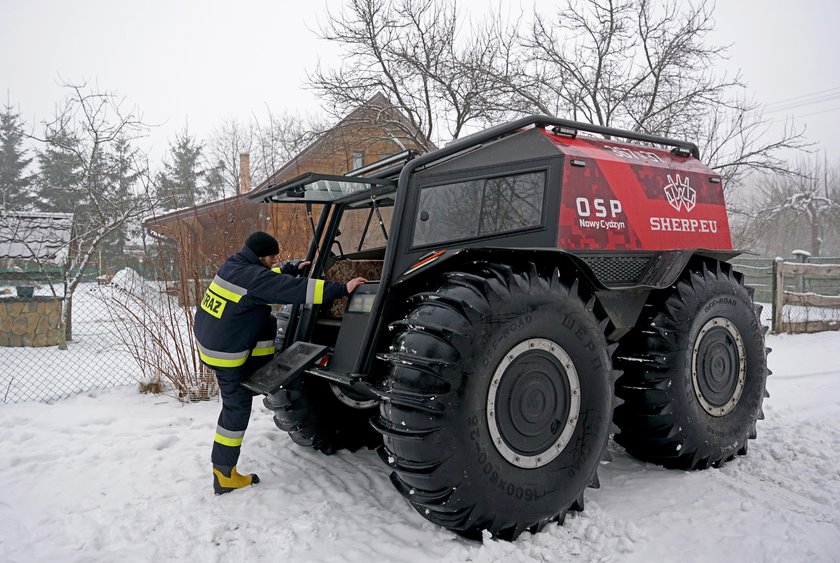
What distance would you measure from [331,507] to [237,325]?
4.64 ft

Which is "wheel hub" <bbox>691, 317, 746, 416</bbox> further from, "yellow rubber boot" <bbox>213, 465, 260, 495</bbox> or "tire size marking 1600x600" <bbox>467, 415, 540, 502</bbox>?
"yellow rubber boot" <bbox>213, 465, 260, 495</bbox>

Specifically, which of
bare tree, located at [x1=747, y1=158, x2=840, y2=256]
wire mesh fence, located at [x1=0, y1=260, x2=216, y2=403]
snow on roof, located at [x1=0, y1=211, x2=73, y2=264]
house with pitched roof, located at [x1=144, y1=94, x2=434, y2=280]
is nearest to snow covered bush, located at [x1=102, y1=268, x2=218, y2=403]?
wire mesh fence, located at [x1=0, y1=260, x2=216, y2=403]

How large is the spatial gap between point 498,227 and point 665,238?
149 centimetres

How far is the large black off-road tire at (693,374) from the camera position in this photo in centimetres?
382

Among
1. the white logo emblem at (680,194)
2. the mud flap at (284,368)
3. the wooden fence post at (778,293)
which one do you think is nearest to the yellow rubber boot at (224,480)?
the mud flap at (284,368)

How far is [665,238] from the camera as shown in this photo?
4242mm

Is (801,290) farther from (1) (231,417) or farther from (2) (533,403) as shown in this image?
(1) (231,417)

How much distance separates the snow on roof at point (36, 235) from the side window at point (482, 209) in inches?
298

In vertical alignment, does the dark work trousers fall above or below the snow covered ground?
above

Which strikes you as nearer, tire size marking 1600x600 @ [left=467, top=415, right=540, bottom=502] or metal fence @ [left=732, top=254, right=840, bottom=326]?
tire size marking 1600x600 @ [left=467, top=415, right=540, bottom=502]

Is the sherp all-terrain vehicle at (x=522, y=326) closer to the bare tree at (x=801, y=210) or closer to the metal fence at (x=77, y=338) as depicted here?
the metal fence at (x=77, y=338)

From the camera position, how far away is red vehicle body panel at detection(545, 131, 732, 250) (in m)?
3.68

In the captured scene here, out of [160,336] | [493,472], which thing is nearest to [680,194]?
[493,472]

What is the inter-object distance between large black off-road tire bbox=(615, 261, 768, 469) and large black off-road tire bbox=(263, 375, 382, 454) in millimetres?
2100
